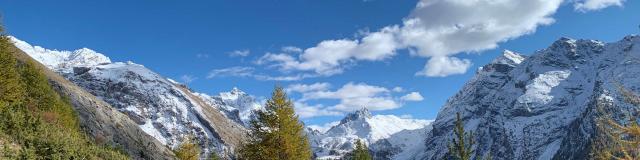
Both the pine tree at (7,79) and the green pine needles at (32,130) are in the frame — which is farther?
the pine tree at (7,79)

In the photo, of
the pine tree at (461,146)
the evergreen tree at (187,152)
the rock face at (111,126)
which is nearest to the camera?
the pine tree at (461,146)

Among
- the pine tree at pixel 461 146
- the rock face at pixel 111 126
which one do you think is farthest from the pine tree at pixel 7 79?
the rock face at pixel 111 126

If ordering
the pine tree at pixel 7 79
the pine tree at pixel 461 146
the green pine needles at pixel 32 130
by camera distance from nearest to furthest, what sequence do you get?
the green pine needles at pixel 32 130
the pine tree at pixel 461 146
the pine tree at pixel 7 79

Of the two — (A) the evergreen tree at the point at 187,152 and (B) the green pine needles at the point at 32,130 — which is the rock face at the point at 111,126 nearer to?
(A) the evergreen tree at the point at 187,152

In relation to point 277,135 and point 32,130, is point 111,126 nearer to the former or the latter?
point 277,135

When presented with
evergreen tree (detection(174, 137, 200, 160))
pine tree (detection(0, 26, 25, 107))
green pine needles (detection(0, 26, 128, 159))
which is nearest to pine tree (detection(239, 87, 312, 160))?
green pine needles (detection(0, 26, 128, 159))

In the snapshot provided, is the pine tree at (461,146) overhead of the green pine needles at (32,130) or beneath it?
overhead

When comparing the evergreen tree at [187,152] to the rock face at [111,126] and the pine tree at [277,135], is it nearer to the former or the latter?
the pine tree at [277,135]

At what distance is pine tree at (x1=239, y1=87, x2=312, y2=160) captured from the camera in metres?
34.5

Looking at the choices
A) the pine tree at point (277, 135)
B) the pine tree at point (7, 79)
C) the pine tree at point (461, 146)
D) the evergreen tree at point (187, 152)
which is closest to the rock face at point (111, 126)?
the evergreen tree at point (187, 152)

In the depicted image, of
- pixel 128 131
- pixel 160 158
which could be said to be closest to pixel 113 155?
pixel 160 158

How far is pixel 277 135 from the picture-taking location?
34.6 m

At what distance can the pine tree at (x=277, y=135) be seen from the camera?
3447 centimetres

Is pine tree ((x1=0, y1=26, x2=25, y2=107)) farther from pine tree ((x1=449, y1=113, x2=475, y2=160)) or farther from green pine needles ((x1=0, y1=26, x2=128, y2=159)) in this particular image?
pine tree ((x1=449, y1=113, x2=475, y2=160))
